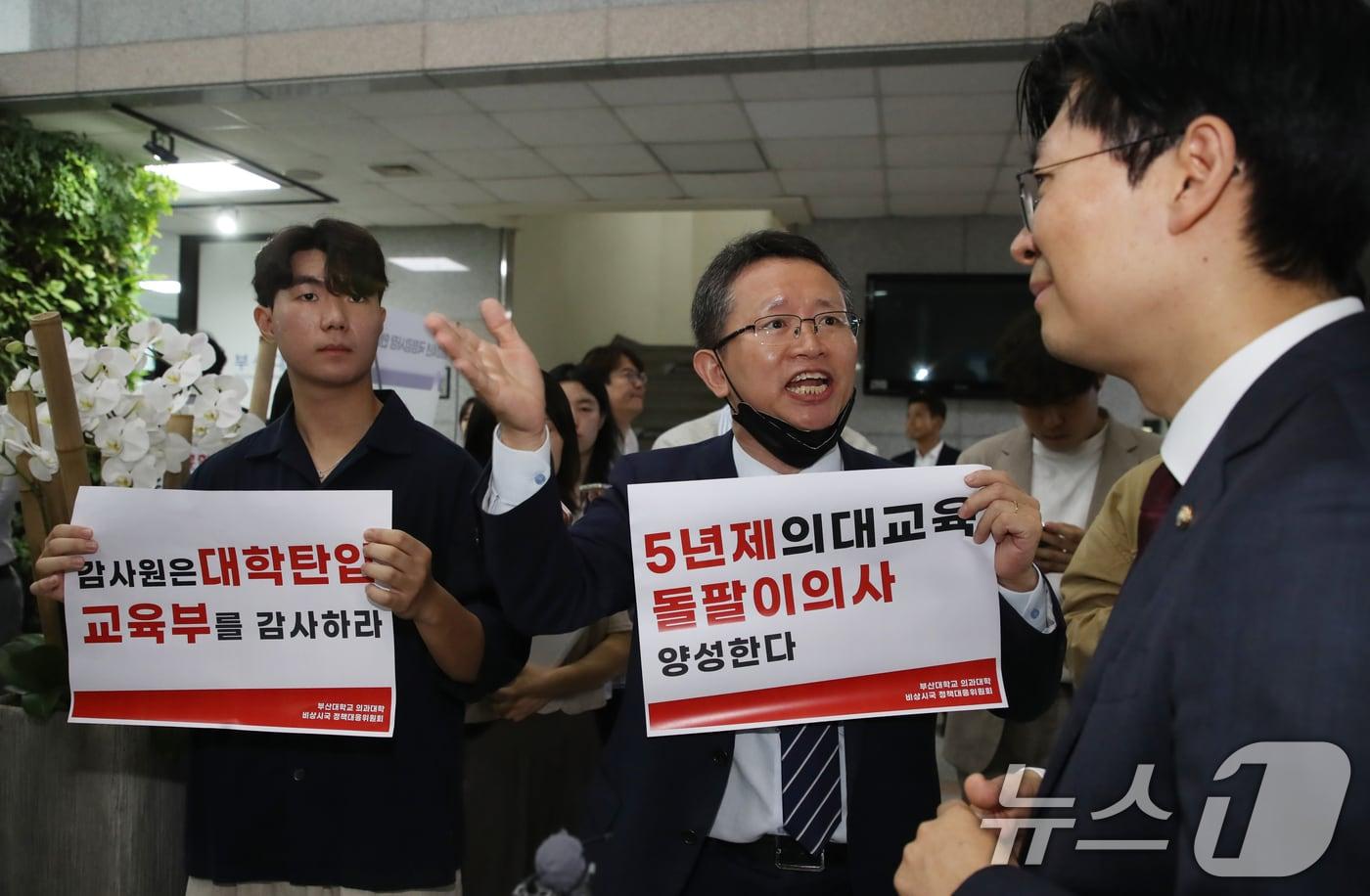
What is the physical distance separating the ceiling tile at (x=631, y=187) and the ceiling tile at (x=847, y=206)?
1.19m

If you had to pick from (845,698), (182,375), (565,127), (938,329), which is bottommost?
(845,698)

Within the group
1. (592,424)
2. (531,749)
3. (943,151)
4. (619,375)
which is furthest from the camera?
(943,151)

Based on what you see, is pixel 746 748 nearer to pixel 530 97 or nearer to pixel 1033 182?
pixel 1033 182

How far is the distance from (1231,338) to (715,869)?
3.22 ft

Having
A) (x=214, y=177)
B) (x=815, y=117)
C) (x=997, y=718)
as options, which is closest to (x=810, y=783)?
(x=997, y=718)

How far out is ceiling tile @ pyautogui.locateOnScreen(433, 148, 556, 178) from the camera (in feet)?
24.0

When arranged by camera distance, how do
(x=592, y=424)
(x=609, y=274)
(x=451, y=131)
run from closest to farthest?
(x=592, y=424), (x=451, y=131), (x=609, y=274)

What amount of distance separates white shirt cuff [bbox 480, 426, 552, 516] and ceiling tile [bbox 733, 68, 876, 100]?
4730mm

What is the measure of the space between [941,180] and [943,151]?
0.76 m

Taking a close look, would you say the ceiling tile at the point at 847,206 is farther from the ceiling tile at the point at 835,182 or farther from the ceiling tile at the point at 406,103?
the ceiling tile at the point at 406,103

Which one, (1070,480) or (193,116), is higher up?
(193,116)

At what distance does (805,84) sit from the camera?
5.72m

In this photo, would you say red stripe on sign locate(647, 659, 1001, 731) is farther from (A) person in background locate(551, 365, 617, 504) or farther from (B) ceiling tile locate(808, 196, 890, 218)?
(B) ceiling tile locate(808, 196, 890, 218)

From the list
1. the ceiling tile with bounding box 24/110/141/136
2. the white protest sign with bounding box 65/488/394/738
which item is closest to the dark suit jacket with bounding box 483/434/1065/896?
the white protest sign with bounding box 65/488/394/738
